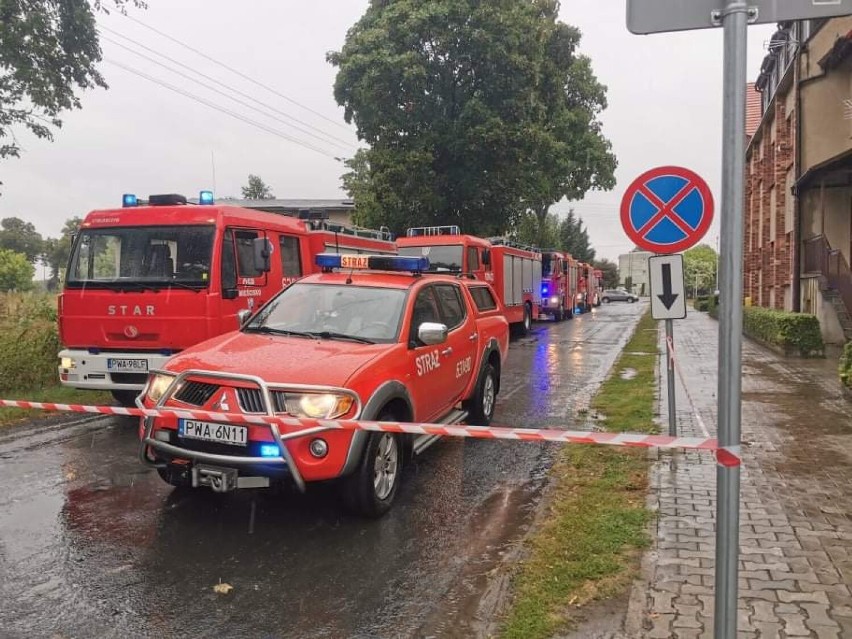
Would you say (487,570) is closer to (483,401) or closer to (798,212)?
(483,401)

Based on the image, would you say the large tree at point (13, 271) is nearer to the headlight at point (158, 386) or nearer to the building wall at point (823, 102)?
the building wall at point (823, 102)

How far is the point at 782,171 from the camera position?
2353 centimetres

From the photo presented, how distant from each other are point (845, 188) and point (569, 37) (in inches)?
714

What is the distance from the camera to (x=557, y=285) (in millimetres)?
28719

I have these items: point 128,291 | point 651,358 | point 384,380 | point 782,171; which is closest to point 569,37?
point 782,171

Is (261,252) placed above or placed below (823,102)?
below

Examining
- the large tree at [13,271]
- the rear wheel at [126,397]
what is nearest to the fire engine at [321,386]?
the rear wheel at [126,397]

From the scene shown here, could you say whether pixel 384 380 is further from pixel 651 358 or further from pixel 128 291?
pixel 651 358

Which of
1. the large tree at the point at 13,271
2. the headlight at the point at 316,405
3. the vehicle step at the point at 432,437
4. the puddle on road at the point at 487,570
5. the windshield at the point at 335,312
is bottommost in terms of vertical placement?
the puddle on road at the point at 487,570

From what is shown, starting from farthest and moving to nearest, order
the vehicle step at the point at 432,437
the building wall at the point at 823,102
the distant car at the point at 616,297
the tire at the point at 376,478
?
the distant car at the point at 616,297, the building wall at the point at 823,102, the vehicle step at the point at 432,437, the tire at the point at 376,478

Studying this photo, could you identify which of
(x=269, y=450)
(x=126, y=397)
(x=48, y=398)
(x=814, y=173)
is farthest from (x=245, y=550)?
(x=814, y=173)

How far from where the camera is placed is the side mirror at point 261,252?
332 inches

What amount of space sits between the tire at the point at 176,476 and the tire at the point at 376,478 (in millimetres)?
1062

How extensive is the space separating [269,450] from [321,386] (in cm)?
51
